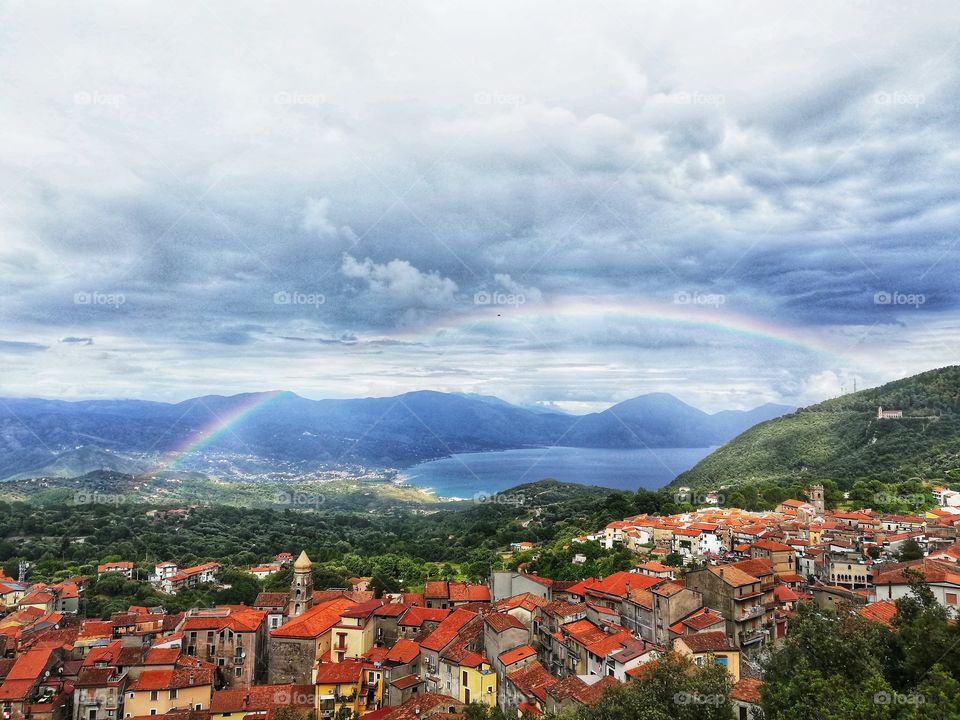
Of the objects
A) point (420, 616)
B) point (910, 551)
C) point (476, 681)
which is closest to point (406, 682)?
point (476, 681)

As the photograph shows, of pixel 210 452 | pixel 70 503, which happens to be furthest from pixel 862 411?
pixel 210 452

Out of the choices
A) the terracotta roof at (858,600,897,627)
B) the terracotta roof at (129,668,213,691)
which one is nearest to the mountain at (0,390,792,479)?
the terracotta roof at (129,668,213,691)

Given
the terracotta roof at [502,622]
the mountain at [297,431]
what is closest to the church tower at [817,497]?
the terracotta roof at [502,622]

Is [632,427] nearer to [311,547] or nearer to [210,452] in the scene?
[210,452]

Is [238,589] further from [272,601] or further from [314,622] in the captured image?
[314,622]

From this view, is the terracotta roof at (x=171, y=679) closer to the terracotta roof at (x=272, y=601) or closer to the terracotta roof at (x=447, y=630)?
the terracotta roof at (x=272, y=601)

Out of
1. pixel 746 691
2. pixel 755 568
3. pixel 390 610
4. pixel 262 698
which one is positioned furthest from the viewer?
pixel 390 610

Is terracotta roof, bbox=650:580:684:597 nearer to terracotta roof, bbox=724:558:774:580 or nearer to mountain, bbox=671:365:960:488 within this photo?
terracotta roof, bbox=724:558:774:580
